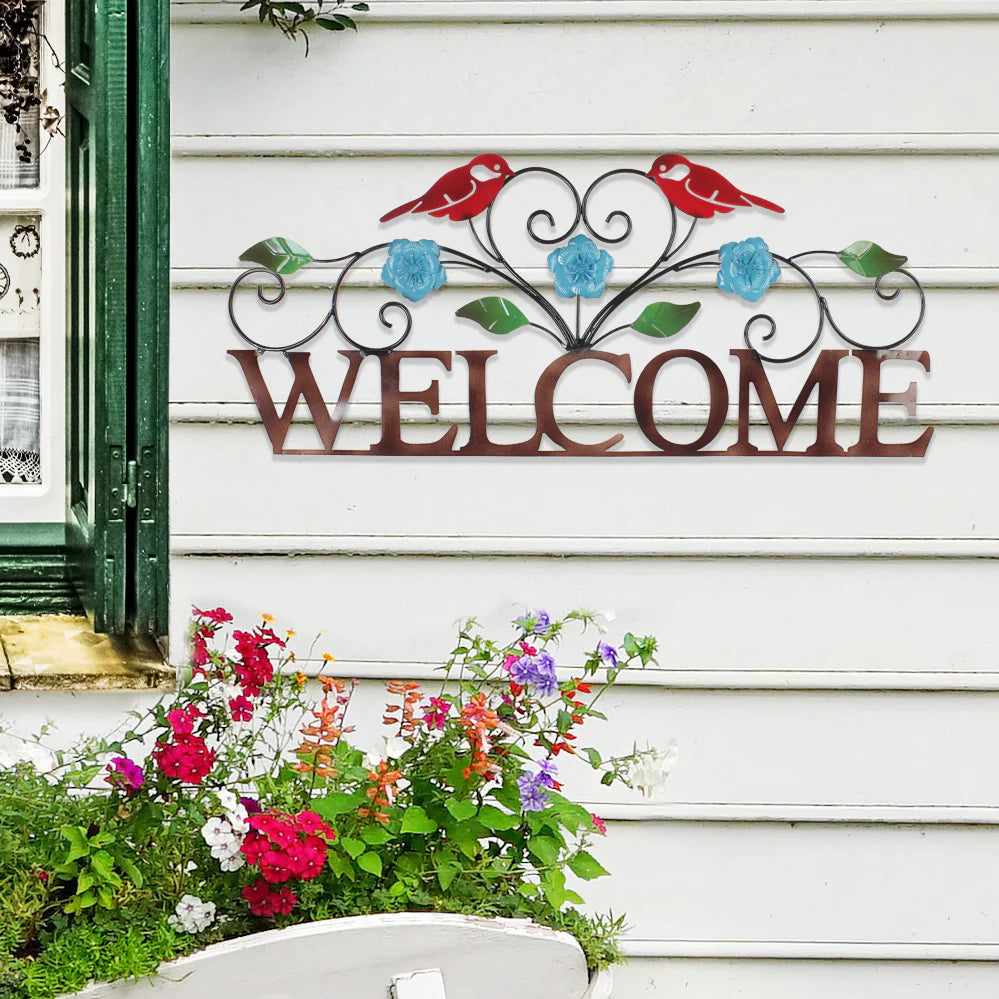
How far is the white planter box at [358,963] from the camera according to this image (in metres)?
1.47

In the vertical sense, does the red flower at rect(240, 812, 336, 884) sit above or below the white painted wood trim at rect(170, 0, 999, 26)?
below

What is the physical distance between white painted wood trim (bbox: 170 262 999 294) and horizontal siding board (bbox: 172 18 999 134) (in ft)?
0.80

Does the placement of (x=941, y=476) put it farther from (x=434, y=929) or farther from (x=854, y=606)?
(x=434, y=929)

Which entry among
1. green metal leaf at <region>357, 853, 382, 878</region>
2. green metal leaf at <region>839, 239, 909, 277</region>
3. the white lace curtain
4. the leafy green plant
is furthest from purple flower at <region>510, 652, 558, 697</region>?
the white lace curtain

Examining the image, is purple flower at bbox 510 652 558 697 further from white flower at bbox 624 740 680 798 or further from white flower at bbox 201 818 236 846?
white flower at bbox 201 818 236 846

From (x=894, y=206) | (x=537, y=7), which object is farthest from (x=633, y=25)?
(x=894, y=206)

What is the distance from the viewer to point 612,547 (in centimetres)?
195

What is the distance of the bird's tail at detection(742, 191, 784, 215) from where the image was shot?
193 cm

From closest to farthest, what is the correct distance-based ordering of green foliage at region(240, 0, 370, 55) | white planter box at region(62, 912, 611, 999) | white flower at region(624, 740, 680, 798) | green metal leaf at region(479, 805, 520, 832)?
white planter box at region(62, 912, 611, 999), green metal leaf at region(479, 805, 520, 832), white flower at region(624, 740, 680, 798), green foliage at region(240, 0, 370, 55)

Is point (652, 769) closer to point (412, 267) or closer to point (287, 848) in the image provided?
point (287, 848)

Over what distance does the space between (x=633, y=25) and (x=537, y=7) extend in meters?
0.17

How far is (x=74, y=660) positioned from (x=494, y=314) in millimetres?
959

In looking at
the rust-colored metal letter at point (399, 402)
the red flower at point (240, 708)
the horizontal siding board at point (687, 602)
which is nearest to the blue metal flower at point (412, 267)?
the rust-colored metal letter at point (399, 402)

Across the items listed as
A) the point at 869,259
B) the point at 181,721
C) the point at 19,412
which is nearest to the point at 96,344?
the point at 19,412
